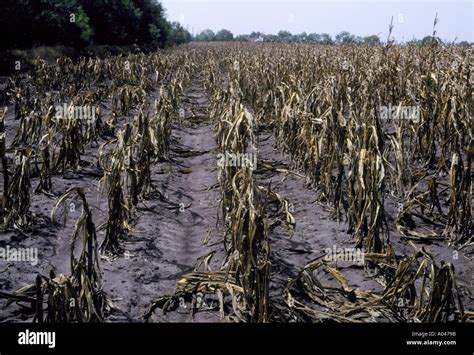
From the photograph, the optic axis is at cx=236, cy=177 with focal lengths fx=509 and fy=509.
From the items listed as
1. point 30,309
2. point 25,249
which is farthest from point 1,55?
point 30,309

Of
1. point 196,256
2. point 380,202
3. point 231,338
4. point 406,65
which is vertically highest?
point 406,65

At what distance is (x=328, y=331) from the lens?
2.81 m

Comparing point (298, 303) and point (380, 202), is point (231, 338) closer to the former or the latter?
point (298, 303)

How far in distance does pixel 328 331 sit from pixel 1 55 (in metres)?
17.3

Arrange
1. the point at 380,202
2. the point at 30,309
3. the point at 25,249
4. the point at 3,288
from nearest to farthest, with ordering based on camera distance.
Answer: the point at 30,309, the point at 3,288, the point at 380,202, the point at 25,249

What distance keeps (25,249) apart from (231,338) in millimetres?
2826

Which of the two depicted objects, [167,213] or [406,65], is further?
[406,65]

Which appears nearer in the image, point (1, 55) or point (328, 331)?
point (328, 331)

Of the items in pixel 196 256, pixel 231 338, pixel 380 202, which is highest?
pixel 380 202

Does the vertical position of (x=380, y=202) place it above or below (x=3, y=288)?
above

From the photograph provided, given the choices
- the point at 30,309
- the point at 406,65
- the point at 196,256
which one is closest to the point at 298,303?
the point at 196,256

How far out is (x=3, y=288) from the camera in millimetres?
4145

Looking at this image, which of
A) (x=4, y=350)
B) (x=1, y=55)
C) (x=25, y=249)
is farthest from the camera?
(x=1, y=55)

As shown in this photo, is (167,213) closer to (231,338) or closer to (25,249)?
(25,249)
